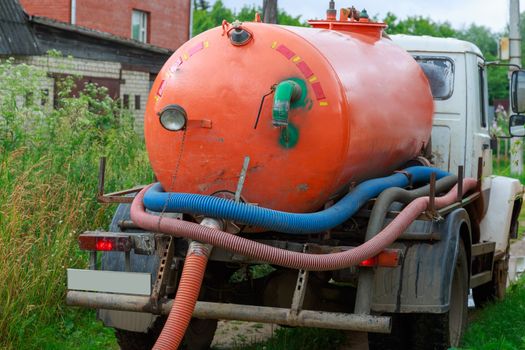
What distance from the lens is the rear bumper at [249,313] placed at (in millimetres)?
5504

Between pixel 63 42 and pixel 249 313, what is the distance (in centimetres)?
1913

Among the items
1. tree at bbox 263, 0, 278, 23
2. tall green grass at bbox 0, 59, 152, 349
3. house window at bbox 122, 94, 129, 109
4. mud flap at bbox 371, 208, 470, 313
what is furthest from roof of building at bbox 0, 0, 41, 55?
mud flap at bbox 371, 208, 470, 313

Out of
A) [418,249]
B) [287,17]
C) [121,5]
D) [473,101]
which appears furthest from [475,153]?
[287,17]

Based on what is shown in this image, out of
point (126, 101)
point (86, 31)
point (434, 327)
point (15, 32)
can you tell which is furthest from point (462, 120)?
point (126, 101)

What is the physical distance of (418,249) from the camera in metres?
6.08

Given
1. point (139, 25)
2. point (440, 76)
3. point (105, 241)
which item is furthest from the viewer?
point (139, 25)

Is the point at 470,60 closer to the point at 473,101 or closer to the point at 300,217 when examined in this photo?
the point at 473,101

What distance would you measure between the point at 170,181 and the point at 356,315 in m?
1.44

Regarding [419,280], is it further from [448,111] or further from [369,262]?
[448,111]

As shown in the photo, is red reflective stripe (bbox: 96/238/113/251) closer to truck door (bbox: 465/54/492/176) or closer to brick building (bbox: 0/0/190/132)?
truck door (bbox: 465/54/492/176)

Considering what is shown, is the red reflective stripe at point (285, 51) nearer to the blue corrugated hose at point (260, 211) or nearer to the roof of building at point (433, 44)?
the blue corrugated hose at point (260, 211)

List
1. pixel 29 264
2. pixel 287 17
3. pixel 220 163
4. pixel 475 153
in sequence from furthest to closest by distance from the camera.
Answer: pixel 287 17 < pixel 475 153 < pixel 29 264 < pixel 220 163

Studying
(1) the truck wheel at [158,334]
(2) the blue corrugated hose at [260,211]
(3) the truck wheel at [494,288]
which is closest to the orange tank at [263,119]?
(2) the blue corrugated hose at [260,211]

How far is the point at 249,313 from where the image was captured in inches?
222
